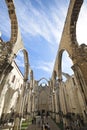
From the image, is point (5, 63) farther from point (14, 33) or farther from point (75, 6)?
point (75, 6)

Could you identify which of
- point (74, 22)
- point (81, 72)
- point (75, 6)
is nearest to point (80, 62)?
point (81, 72)

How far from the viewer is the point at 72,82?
14.0 m

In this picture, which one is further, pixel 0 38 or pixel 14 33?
pixel 0 38

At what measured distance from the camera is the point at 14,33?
7660mm

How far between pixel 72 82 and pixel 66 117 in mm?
5259

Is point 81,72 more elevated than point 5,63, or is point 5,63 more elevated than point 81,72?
point 5,63

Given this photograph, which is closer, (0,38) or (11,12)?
(11,12)

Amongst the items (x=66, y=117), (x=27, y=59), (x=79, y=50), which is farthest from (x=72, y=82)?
(x=79, y=50)

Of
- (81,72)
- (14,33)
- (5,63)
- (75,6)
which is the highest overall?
(75,6)

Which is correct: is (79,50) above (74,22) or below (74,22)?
below

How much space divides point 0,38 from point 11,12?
3602 millimetres

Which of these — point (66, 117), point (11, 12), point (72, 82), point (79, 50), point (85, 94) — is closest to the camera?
point (85, 94)

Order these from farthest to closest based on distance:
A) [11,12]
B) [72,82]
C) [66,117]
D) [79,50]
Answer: [72,82] → [66,117] → [11,12] → [79,50]

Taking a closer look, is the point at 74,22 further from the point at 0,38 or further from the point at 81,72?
the point at 0,38
